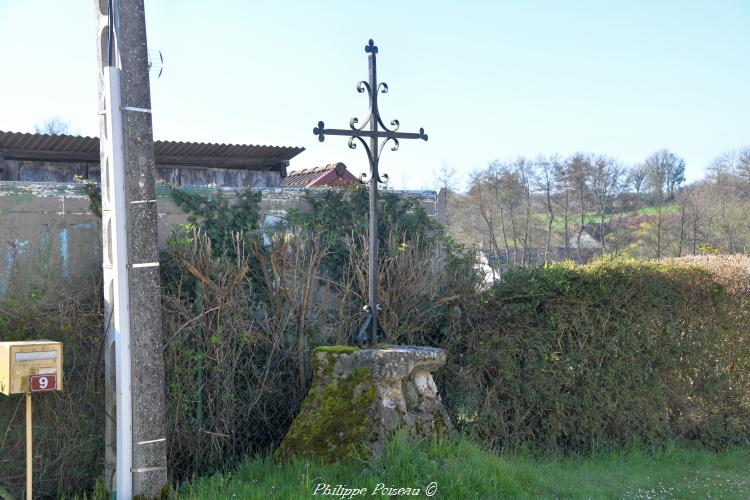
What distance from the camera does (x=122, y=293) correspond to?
520cm

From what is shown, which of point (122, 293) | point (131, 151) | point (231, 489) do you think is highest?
point (131, 151)

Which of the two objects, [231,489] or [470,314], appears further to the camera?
[470,314]

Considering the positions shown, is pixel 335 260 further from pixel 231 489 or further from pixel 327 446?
pixel 231 489

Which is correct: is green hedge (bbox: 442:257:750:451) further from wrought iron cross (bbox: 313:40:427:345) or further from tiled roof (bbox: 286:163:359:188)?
tiled roof (bbox: 286:163:359:188)

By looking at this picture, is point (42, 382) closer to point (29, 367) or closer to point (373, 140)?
point (29, 367)

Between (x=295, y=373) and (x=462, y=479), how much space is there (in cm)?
210

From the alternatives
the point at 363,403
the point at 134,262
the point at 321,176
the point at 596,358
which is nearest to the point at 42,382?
the point at 134,262

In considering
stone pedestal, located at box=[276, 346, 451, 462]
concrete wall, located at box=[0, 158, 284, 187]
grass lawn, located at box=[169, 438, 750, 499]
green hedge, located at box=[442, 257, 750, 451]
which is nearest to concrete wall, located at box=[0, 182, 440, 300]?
grass lawn, located at box=[169, 438, 750, 499]

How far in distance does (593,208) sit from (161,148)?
24.5m

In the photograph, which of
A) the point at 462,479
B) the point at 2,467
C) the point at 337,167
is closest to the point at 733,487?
the point at 462,479

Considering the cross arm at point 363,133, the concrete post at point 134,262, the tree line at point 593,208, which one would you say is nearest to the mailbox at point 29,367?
the concrete post at point 134,262

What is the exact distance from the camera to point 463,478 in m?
5.16

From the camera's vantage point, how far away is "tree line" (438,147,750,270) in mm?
27955

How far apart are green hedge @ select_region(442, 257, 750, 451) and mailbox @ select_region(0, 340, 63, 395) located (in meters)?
3.70
